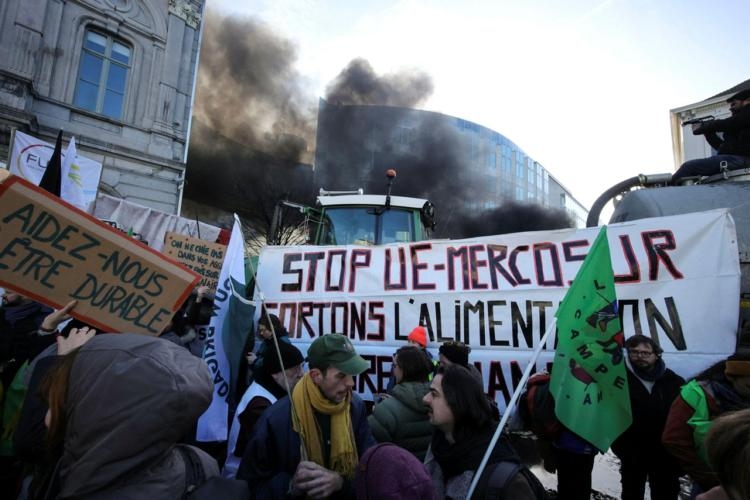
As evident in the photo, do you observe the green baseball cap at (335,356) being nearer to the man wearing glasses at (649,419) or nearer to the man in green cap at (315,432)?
the man in green cap at (315,432)

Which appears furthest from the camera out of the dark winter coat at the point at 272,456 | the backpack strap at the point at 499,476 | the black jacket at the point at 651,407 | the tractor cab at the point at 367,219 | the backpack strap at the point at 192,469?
the tractor cab at the point at 367,219

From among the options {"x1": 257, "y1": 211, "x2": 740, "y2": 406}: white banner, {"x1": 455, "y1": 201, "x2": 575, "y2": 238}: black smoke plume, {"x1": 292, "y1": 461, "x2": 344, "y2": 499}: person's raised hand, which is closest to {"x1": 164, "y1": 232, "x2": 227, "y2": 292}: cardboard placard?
{"x1": 257, "y1": 211, "x2": 740, "y2": 406}: white banner

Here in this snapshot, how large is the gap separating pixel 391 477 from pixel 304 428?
914 mm

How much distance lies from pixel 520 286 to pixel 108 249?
3.25 meters

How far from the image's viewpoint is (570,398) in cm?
214

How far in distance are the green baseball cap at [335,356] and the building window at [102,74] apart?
14.1 m

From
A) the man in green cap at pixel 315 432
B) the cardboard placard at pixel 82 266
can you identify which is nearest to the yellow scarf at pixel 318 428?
the man in green cap at pixel 315 432

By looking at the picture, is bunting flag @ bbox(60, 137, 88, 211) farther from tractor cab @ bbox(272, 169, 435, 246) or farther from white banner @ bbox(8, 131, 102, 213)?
tractor cab @ bbox(272, 169, 435, 246)

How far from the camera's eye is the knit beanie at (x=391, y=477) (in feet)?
3.73

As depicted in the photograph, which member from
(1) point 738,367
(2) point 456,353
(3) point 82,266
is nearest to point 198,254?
(3) point 82,266

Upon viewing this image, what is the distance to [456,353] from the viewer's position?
305 centimetres

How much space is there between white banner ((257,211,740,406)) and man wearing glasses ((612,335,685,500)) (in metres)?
0.44

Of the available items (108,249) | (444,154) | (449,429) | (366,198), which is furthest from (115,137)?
(444,154)

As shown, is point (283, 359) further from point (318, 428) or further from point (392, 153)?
point (392, 153)
